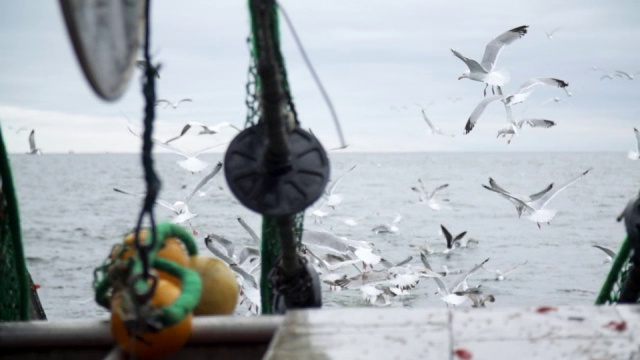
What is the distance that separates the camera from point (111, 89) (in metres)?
1.96

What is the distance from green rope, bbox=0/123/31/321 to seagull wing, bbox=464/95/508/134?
957cm

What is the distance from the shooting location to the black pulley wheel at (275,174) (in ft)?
10.5

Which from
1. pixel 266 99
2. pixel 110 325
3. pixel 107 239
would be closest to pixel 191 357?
pixel 110 325

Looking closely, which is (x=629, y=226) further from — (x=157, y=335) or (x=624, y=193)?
(x=624, y=193)

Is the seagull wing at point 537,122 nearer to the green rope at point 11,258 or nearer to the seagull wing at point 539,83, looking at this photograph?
the seagull wing at point 539,83

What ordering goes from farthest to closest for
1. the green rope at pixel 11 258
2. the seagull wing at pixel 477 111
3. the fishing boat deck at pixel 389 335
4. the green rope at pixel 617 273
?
1. the seagull wing at pixel 477 111
2. the green rope at pixel 617 273
3. the green rope at pixel 11 258
4. the fishing boat deck at pixel 389 335

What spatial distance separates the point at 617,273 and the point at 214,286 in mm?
1809

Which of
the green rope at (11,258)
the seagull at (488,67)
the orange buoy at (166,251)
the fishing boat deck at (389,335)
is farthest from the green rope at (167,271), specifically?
the seagull at (488,67)

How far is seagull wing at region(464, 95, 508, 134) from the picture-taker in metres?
12.8

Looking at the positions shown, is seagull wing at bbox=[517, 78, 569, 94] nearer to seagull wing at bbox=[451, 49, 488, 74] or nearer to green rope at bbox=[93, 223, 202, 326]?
seagull wing at bbox=[451, 49, 488, 74]

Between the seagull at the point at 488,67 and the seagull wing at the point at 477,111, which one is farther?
the seagull at the point at 488,67

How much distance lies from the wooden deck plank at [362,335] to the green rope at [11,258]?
1.18 metres

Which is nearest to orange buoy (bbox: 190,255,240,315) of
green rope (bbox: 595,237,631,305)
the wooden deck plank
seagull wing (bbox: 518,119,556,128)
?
the wooden deck plank

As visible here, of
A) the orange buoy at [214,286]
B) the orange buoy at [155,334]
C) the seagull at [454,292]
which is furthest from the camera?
the seagull at [454,292]
